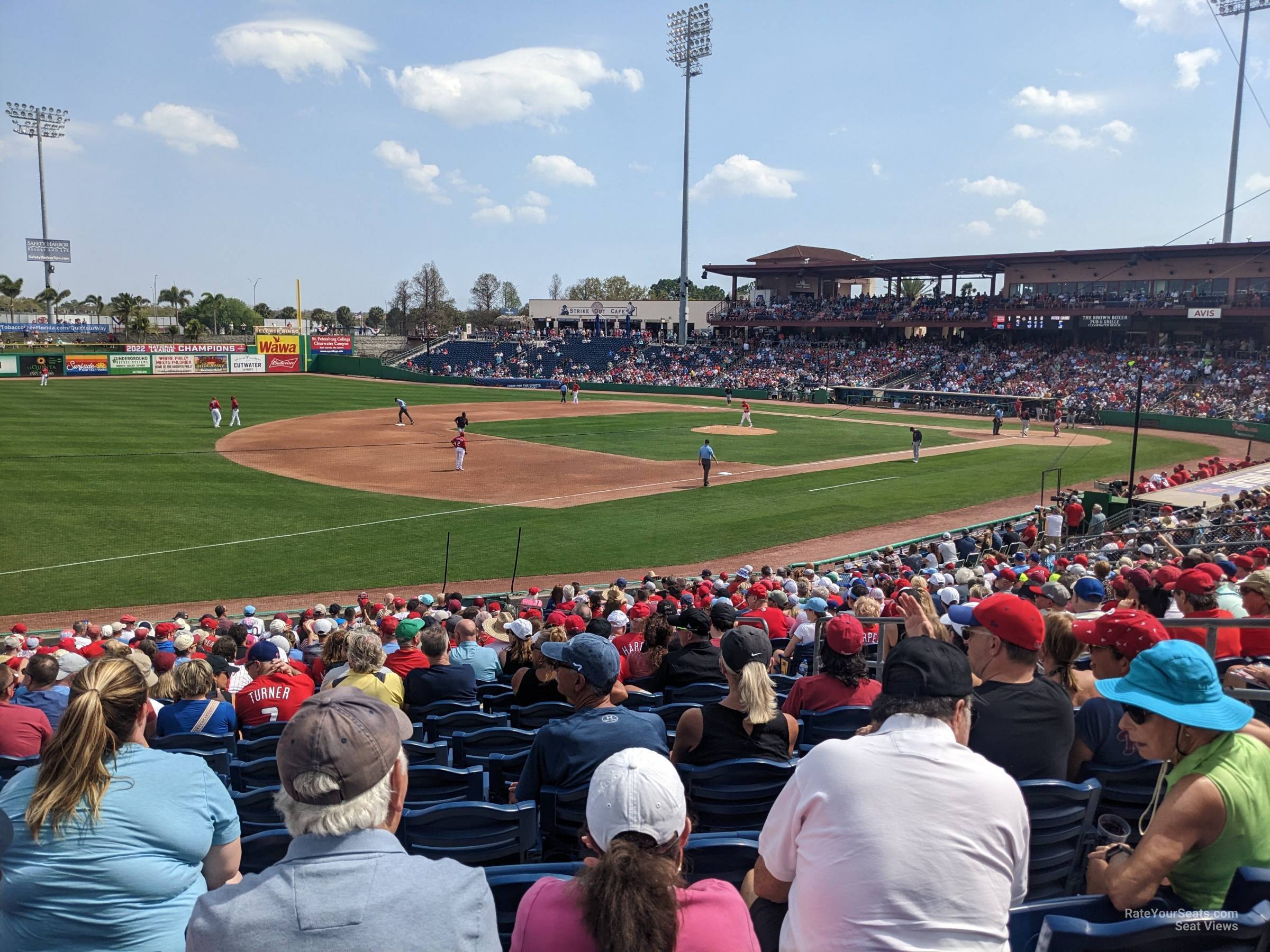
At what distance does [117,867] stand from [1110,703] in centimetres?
471

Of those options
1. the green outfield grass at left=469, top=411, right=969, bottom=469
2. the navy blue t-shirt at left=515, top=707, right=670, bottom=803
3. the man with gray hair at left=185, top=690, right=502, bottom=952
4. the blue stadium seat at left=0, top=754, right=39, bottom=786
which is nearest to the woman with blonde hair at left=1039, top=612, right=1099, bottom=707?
the navy blue t-shirt at left=515, top=707, right=670, bottom=803

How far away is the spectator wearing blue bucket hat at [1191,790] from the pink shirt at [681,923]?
1532 millimetres

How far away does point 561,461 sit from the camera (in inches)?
1391

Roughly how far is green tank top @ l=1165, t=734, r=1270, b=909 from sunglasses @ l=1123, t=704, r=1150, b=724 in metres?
0.21

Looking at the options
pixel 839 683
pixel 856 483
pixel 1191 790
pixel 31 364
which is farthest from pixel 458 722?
pixel 31 364

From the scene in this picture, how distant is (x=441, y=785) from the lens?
5383 millimetres

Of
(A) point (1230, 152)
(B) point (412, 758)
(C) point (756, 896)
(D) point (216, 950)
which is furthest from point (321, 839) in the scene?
(A) point (1230, 152)

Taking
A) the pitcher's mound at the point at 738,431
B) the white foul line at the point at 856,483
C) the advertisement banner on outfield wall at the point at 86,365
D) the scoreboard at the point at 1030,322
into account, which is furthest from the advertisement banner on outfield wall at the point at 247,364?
the white foul line at the point at 856,483

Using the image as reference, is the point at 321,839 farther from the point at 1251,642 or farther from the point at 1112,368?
the point at 1112,368

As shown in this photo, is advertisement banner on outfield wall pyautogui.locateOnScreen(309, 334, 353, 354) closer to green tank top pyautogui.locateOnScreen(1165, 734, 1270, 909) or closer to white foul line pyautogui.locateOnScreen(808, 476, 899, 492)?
white foul line pyautogui.locateOnScreen(808, 476, 899, 492)

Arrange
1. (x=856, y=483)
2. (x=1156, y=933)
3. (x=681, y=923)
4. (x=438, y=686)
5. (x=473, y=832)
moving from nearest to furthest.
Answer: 1. (x=681, y=923)
2. (x=1156, y=933)
3. (x=473, y=832)
4. (x=438, y=686)
5. (x=856, y=483)

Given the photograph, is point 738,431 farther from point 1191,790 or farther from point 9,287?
point 9,287

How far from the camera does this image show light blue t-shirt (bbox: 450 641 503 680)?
364 inches

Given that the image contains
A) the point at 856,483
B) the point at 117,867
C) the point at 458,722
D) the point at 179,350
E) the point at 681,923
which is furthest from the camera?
the point at 179,350
